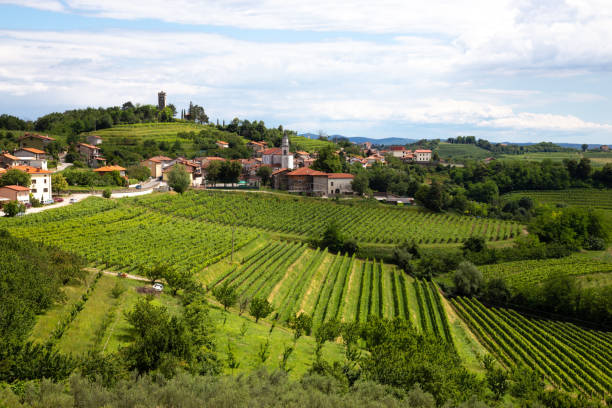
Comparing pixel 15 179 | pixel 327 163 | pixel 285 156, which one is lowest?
pixel 15 179

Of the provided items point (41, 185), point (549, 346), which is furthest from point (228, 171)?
point (549, 346)

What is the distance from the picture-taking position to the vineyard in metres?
26.4

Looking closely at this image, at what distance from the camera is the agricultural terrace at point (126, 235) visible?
1345 inches

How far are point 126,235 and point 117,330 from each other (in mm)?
22288

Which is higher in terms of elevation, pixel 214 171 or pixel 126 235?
pixel 214 171

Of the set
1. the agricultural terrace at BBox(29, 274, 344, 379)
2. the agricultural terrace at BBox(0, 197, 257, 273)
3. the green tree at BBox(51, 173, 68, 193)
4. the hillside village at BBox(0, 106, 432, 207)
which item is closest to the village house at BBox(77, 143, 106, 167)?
the hillside village at BBox(0, 106, 432, 207)

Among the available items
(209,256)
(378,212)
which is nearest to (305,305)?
(209,256)

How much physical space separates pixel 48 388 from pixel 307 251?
38035 mm

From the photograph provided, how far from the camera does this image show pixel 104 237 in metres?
38.9

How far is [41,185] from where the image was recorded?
5503 centimetres

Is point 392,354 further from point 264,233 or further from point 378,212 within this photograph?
point 378,212

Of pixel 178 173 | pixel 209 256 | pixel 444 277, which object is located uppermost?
pixel 178 173

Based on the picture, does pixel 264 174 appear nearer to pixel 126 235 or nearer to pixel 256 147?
pixel 256 147

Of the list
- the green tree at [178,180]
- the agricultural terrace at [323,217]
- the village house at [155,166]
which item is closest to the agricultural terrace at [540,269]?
the agricultural terrace at [323,217]
